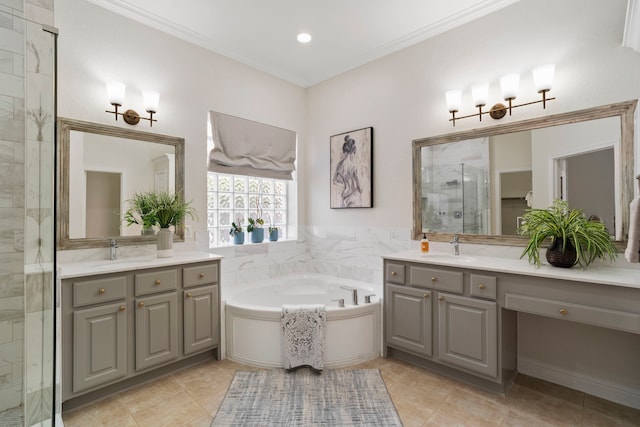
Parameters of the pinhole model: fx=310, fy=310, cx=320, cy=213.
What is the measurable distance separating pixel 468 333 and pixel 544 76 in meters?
1.99

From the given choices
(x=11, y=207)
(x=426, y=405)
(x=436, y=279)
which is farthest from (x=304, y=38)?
(x=426, y=405)

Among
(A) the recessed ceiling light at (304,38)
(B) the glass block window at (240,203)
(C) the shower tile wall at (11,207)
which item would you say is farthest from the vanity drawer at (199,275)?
(A) the recessed ceiling light at (304,38)

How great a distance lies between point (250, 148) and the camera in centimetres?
361

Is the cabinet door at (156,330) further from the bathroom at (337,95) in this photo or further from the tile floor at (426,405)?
the bathroom at (337,95)

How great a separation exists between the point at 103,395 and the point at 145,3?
10.1ft

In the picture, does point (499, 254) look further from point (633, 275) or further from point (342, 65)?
point (342, 65)

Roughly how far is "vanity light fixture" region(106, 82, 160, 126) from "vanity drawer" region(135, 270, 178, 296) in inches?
53.6

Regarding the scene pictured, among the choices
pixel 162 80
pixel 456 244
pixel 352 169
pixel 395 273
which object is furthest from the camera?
pixel 352 169

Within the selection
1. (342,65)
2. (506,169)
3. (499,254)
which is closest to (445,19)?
(342,65)

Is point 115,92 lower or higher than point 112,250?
higher

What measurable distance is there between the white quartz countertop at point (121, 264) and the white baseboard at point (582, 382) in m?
2.72

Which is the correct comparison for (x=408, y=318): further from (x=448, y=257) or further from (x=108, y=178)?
(x=108, y=178)

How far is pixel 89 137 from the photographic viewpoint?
251 cm

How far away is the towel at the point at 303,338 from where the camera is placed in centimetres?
250
